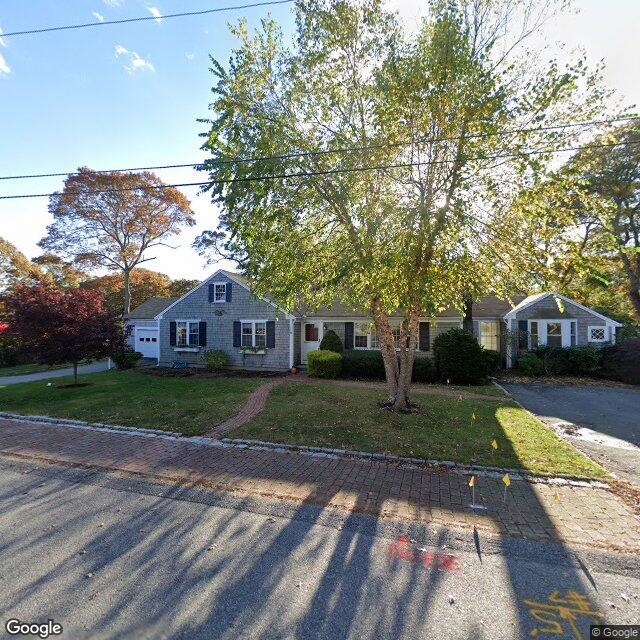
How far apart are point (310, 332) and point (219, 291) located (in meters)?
5.52

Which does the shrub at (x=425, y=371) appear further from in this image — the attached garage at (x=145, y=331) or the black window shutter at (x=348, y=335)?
the attached garage at (x=145, y=331)

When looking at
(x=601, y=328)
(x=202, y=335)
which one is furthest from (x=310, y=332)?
(x=601, y=328)

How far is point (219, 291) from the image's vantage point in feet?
65.7

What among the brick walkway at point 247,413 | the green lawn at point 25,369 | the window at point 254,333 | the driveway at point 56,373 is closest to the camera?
the brick walkway at point 247,413

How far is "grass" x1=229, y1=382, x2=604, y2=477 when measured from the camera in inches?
268

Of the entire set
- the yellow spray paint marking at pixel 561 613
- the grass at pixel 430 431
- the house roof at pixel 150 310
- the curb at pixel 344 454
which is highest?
the house roof at pixel 150 310

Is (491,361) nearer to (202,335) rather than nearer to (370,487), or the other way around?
(370,487)

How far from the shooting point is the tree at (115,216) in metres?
29.0

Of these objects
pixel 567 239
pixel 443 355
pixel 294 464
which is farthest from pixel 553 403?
pixel 294 464

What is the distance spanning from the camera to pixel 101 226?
98.7ft

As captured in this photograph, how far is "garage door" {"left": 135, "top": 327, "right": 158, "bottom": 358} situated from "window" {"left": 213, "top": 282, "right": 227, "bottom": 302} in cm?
727

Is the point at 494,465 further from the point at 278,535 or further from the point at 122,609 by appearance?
the point at 122,609

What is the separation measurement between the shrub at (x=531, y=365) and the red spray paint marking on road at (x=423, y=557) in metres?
15.8

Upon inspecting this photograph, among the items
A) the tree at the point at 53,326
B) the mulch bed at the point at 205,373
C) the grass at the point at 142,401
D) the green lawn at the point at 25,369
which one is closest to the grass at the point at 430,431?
the grass at the point at 142,401
